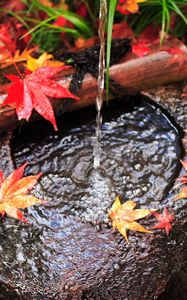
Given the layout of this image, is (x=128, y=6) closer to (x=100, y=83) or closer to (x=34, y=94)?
(x=100, y=83)

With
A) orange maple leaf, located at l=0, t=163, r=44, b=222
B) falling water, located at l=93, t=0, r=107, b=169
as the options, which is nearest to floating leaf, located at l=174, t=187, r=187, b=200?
falling water, located at l=93, t=0, r=107, b=169

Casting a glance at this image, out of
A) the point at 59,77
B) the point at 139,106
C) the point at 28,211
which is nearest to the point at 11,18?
the point at 59,77

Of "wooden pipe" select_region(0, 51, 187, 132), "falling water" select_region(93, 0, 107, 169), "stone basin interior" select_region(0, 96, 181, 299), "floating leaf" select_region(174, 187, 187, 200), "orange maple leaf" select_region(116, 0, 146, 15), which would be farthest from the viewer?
"orange maple leaf" select_region(116, 0, 146, 15)

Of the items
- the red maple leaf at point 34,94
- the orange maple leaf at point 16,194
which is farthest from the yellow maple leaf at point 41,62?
the orange maple leaf at point 16,194

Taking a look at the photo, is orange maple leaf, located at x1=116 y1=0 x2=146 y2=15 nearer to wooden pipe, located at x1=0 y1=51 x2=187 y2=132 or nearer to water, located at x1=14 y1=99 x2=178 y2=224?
wooden pipe, located at x1=0 y1=51 x2=187 y2=132

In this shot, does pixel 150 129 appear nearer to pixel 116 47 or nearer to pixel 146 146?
pixel 146 146
